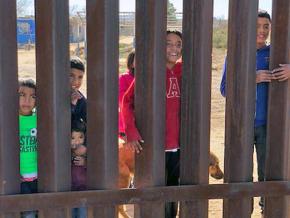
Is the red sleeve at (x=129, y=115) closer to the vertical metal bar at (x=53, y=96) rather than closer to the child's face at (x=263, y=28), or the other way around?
the vertical metal bar at (x=53, y=96)

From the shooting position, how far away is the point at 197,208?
2.79 m

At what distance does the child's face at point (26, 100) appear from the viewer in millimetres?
3084

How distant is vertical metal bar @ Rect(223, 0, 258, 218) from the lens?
2.73 meters

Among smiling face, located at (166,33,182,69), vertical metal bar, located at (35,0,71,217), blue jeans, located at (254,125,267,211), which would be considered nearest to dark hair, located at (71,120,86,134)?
vertical metal bar, located at (35,0,71,217)

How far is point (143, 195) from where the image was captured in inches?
106

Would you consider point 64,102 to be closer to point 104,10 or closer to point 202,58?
point 104,10

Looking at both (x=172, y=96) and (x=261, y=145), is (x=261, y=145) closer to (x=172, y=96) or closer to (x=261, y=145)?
(x=261, y=145)

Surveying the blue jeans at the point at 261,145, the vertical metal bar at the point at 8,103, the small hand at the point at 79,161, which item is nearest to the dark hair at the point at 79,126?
the small hand at the point at 79,161

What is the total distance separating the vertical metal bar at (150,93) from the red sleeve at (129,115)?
43 mm

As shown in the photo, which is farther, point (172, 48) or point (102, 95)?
point (172, 48)

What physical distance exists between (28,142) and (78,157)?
0.30m

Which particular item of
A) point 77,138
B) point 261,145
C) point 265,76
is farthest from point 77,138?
point 261,145

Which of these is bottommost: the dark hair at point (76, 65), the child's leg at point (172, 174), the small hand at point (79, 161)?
the child's leg at point (172, 174)

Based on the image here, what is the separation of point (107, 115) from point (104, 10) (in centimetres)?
51
